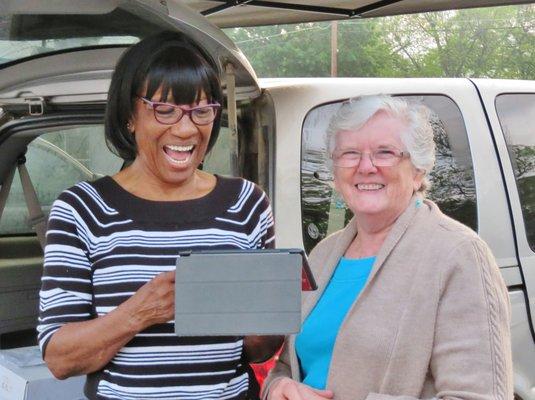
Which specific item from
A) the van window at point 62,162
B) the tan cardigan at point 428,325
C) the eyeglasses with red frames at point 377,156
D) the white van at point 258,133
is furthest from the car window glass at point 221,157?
the tan cardigan at point 428,325

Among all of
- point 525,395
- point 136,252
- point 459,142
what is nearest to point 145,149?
point 136,252

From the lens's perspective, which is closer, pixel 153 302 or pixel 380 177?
pixel 153 302

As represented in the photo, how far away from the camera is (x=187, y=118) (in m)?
1.88

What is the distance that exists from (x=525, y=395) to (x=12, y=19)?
2708mm

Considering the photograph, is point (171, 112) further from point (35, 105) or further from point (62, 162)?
point (62, 162)

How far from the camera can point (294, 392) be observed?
2033 millimetres

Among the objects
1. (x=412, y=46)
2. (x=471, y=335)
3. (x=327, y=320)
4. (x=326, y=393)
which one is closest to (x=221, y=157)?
(x=327, y=320)

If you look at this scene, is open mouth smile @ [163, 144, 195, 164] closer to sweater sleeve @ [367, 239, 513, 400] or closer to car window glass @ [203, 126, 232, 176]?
sweater sleeve @ [367, 239, 513, 400]

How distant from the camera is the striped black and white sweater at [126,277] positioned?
1.82m

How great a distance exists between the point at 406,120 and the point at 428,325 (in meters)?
0.54

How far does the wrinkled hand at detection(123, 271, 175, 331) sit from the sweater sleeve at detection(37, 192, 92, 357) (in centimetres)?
13

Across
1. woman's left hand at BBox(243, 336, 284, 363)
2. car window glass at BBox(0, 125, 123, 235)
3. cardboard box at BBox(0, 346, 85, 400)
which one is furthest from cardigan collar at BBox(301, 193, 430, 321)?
car window glass at BBox(0, 125, 123, 235)

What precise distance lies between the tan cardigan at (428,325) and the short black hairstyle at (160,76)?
0.60m

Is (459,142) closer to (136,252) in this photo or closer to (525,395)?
(525,395)
